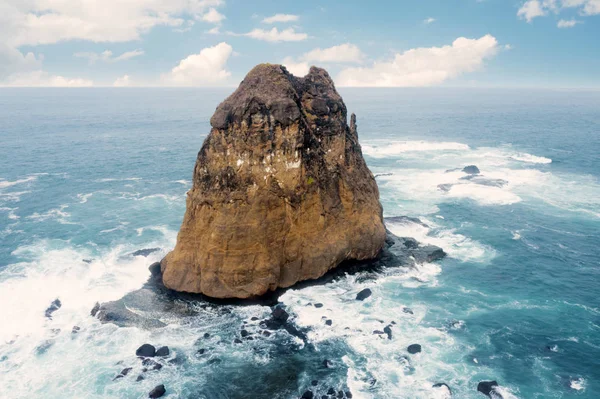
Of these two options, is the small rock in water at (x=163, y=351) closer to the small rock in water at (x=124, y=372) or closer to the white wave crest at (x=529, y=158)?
the small rock in water at (x=124, y=372)

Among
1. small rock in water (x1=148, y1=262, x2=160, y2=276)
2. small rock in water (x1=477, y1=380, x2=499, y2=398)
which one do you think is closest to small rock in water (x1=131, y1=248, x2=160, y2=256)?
small rock in water (x1=148, y1=262, x2=160, y2=276)

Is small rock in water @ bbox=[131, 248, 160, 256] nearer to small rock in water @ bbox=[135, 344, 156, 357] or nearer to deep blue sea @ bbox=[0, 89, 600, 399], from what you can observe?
deep blue sea @ bbox=[0, 89, 600, 399]

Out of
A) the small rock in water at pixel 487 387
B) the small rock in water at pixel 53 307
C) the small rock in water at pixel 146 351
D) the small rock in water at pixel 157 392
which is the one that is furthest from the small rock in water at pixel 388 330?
the small rock in water at pixel 53 307

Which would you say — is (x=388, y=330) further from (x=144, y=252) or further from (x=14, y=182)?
(x=14, y=182)

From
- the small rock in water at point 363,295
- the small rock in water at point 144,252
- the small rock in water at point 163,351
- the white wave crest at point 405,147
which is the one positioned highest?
the white wave crest at point 405,147

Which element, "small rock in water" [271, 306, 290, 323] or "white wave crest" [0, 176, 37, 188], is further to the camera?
"white wave crest" [0, 176, 37, 188]

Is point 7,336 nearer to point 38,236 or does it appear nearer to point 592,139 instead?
point 38,236

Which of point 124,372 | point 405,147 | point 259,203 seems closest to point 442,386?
point 259,203

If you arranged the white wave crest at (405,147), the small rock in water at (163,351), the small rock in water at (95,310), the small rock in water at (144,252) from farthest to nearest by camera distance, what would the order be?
the white wave crest at (405,147)
the small rock in water at (144,252)
the small rock in water at (95,310)
the small rock in water at (163,351)
